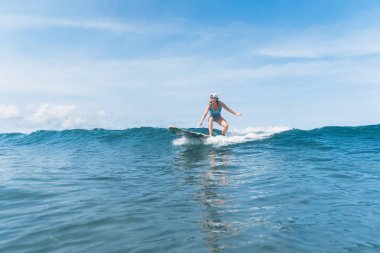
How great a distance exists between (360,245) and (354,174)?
20.8ft

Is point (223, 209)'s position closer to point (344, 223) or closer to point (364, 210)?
point (344, 223)

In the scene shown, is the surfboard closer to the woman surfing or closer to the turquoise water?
the woman surfing

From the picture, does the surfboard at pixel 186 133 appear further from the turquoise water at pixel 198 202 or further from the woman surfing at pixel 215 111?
the turquoise water at pixel 198 202

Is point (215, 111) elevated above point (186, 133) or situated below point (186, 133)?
above

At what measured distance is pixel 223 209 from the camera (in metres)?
7.21

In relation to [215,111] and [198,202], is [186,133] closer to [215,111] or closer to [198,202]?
[215,111]

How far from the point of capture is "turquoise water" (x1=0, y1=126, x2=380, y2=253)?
215 inches

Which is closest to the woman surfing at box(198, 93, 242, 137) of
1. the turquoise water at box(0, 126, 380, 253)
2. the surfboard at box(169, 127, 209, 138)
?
the surfboard at box(169, 127, 209, 138)

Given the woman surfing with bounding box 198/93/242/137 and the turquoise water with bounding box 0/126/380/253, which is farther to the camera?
the woman surfing with bounding box 198/93/242/137

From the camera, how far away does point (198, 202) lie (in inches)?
308

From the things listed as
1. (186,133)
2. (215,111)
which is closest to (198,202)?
(186,133)

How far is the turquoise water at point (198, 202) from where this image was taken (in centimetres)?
546

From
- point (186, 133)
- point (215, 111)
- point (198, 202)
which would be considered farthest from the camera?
point (215, 111)

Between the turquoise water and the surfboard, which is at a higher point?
the surfboard
